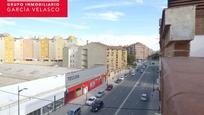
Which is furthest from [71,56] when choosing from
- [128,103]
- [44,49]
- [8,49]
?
[128,103]

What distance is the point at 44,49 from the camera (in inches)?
4063

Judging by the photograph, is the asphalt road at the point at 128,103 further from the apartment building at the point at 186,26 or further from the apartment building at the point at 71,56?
the apartment building at the point at 71,56

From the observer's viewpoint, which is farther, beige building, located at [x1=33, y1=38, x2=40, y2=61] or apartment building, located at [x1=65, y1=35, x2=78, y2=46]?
apartment building, located at [x1=65, y1=35, x2=78, y2=46]

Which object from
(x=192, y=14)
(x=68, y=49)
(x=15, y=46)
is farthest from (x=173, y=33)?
(x=15, y=46)

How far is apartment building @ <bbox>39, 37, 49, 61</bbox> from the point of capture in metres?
103

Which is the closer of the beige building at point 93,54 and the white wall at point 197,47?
the white wall at point 197,47

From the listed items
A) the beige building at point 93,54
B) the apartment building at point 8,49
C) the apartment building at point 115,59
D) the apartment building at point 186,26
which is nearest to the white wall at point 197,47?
the apartment building at point 186,26

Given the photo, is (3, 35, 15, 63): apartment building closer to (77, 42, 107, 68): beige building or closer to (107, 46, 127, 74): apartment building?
(77, 42, 107, 68): beige building

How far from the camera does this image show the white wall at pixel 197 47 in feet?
29.8

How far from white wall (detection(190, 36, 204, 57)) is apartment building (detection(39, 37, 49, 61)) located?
318 ft

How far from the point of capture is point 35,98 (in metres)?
27.4

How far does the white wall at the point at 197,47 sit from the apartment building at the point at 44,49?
9697cm

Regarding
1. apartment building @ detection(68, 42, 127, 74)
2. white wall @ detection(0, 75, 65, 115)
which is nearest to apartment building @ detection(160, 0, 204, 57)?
white wall @ detection(0, 75, 65, 115)

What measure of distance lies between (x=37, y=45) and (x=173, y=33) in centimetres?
9824
